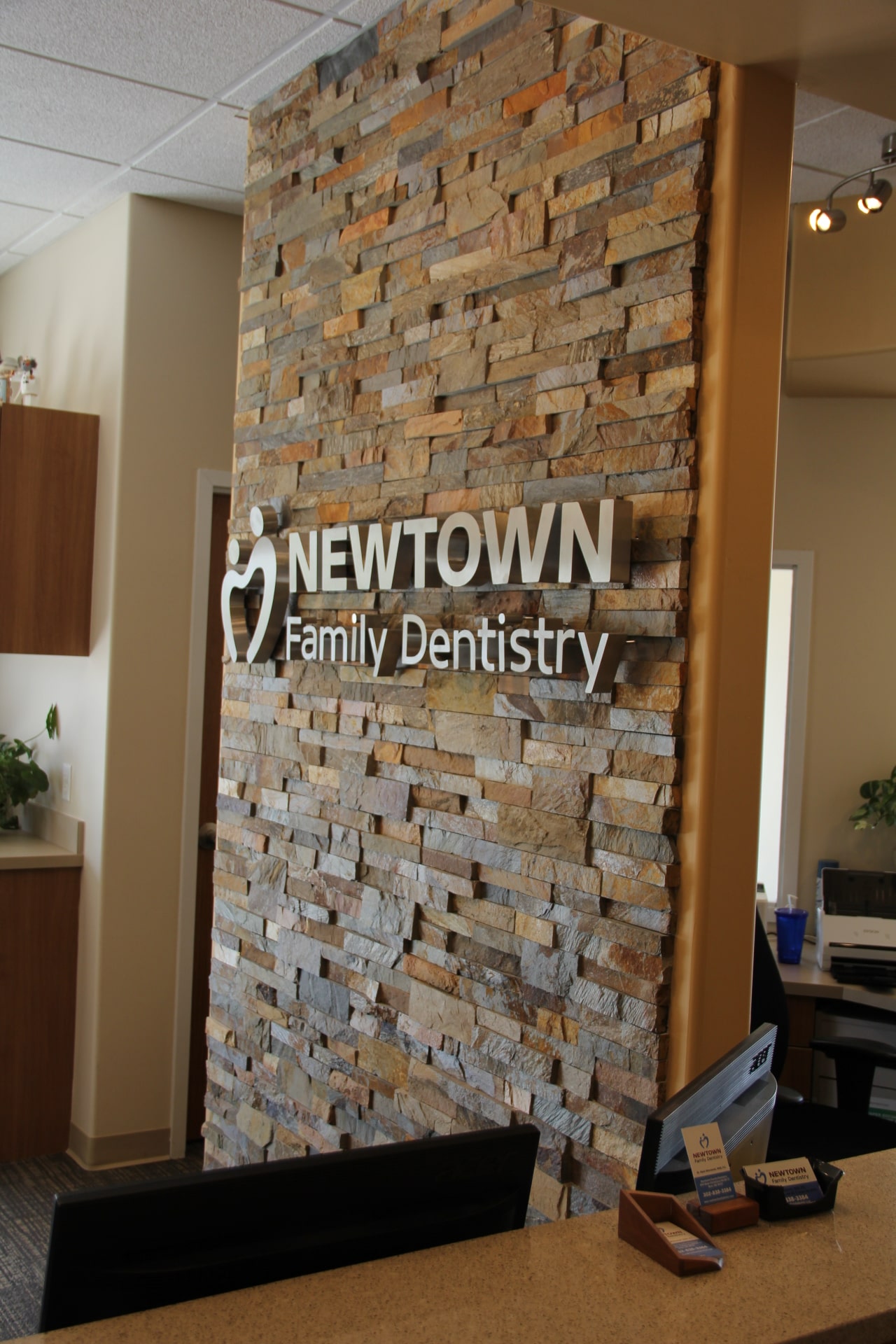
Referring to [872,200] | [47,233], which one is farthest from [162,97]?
[872,200]

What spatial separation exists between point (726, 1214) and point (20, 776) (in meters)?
3.45

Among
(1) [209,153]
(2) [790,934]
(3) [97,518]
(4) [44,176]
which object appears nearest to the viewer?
(1) [209,153]

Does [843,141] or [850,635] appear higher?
[843,141]

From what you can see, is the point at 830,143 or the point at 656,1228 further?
the point at 830,143

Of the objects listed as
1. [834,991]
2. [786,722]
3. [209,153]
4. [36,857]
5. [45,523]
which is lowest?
[834,991]

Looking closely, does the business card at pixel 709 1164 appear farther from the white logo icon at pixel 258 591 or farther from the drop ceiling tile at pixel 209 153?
the drop ceiling tile at pixel 209 153

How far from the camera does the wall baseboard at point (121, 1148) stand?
4.00 meters

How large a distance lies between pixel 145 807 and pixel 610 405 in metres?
2.55

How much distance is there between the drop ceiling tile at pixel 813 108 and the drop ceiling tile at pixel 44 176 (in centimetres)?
210

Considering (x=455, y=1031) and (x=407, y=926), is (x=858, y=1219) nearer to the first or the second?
(x=455, y=1031)

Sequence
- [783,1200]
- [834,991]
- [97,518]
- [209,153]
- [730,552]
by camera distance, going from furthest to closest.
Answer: [97,518] < [834,991] < [209,153] < [730,552] < [783,1200]

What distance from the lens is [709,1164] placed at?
1.48m

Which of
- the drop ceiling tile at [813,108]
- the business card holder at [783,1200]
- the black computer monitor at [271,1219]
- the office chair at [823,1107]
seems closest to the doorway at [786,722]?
the office chair at [823,1107]

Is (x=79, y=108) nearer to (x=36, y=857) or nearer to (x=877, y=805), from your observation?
(x=36, y=857)
